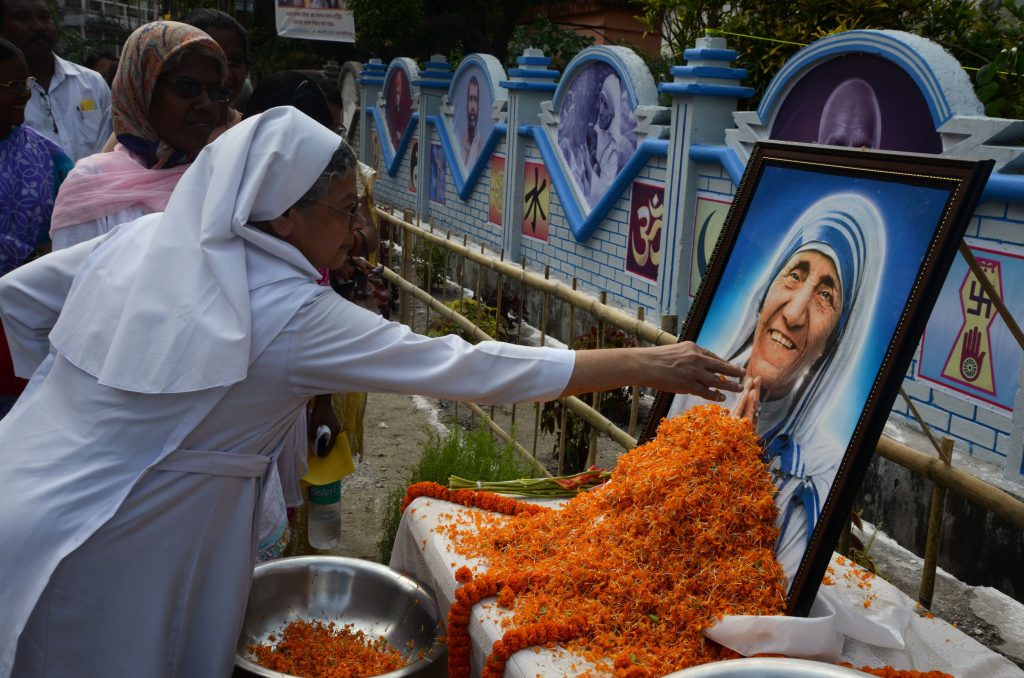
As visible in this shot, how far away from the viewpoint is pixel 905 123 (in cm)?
502

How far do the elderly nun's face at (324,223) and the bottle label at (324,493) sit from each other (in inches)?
53.8

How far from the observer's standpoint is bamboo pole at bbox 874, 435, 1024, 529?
6.90 feet

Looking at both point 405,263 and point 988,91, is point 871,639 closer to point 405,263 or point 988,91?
point 988,91

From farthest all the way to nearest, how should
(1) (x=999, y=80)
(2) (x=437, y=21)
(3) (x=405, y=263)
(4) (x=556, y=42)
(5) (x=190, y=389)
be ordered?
(2) (x=437, y=21) → (4) (x=556, y=42) → (3) (x=405, y=263) → (1) (x=999, y=80) → (5) (x=190, y=389)

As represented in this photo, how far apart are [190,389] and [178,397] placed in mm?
68

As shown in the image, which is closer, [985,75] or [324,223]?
[324,223]

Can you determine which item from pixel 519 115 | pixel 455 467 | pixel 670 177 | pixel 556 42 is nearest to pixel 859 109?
pixel 670 177

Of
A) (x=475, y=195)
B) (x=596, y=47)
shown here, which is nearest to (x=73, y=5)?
(x=475, y=195)

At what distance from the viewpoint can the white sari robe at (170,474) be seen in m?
1.99

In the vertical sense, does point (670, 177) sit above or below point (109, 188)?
below

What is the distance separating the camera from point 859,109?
17.4 feet

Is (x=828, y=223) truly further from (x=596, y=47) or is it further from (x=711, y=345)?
(x=596, y=47)

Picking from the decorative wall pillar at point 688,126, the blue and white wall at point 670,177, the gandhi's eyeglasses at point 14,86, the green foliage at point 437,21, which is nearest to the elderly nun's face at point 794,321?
the blue and white wall at point 670,177

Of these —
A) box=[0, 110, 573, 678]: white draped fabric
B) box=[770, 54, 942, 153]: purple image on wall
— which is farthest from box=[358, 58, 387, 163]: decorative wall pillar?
box=[0, 110, 573, 678]: white draped fabric
